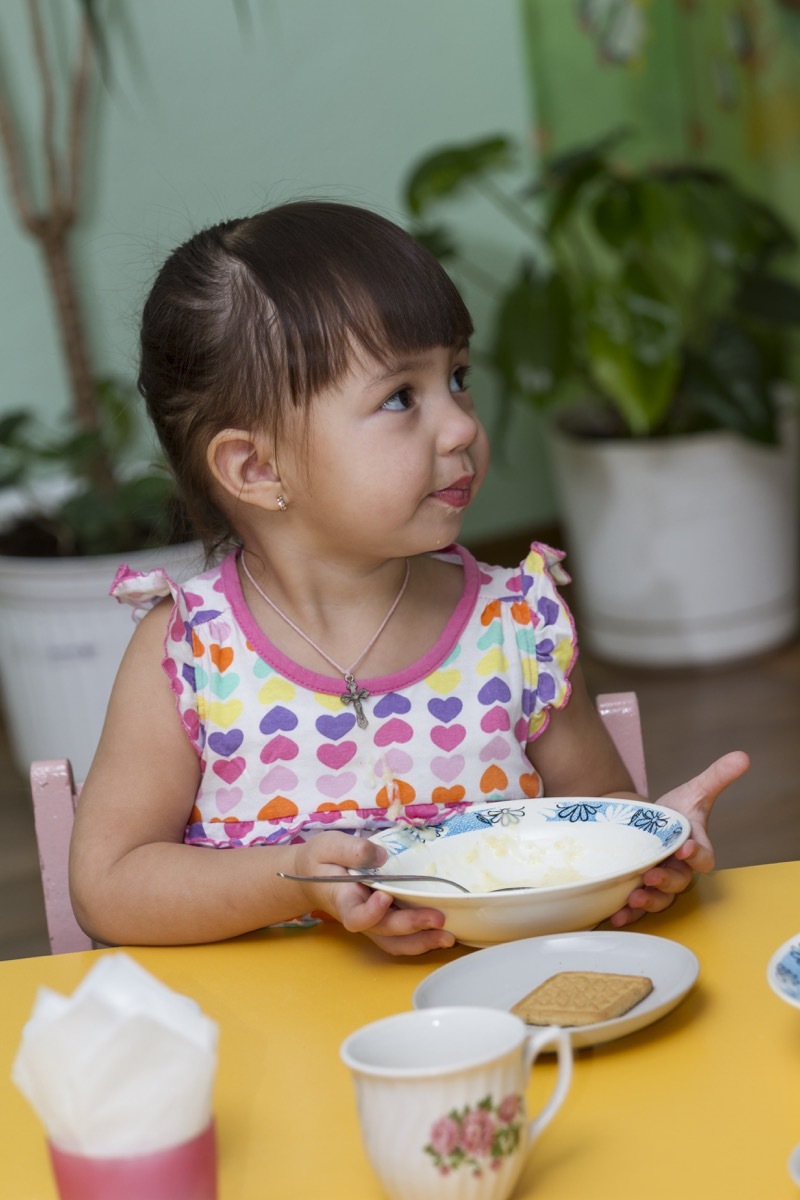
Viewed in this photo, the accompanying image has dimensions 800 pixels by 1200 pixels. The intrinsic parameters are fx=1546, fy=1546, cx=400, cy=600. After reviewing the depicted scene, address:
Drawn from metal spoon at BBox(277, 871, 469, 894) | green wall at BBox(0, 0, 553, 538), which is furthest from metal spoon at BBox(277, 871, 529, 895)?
green wall at BBox(0, 0, 553, 538)

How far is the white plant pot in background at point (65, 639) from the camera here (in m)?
2.33

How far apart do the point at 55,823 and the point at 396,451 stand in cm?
34

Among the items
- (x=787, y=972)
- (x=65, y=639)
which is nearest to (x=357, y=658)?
(x=787, y=972)

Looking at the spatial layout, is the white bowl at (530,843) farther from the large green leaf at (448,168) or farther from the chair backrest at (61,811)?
the large green leaf at (448,168)

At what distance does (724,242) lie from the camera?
268cm

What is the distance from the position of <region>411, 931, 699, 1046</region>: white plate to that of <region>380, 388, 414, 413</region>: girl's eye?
1.27ft

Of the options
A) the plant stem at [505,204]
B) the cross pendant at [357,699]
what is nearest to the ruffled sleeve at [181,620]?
the cross pendant at [357,699]

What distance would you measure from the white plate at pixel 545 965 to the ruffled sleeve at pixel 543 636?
1.08 feet

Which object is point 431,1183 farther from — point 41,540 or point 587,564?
point 587,564

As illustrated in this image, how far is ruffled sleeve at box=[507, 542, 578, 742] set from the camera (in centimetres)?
111

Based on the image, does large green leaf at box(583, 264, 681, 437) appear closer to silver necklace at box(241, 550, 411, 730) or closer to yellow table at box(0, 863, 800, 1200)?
silver necklace at box(241, 550, 411, 730)

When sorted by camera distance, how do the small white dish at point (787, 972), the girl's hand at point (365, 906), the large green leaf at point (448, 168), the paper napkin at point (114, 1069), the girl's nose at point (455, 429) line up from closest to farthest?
the paper napkin at point (114, 1069) < the small white dish at point (787, 972) < the girl's hand at point (365, 906) < the girl's nose at point (455, 429) < the large green leaf at point (448, 168)

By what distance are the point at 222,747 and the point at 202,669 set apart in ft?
0.19

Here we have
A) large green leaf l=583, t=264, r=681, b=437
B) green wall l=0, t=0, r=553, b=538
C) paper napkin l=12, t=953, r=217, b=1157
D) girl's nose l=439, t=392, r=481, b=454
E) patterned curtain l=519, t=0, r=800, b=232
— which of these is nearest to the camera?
paper napkin l=12, t=953, r=217, b=1157
